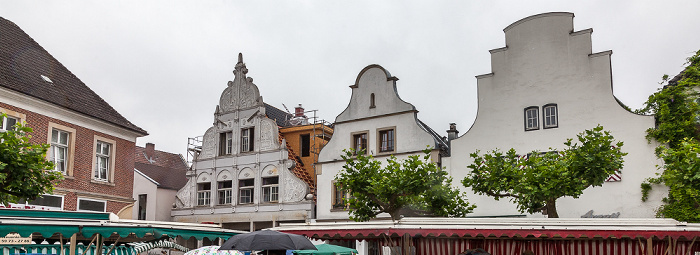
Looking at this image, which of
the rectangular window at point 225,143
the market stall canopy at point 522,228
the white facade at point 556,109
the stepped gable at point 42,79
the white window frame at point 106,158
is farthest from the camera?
the rectangular window at point 225,143

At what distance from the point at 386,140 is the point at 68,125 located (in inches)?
512

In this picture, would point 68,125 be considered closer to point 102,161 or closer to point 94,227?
point 102,161

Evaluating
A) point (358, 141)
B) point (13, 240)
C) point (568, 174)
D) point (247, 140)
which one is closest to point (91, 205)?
point (13, 240)

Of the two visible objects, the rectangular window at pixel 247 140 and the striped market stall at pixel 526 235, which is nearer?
the striped market stall at pixel 526 235

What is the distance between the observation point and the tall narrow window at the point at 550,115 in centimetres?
2445

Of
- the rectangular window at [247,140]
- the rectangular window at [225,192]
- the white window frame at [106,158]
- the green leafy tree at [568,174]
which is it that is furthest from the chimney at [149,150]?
the green leafy tree at [568,174]

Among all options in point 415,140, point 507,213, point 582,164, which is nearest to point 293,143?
point 415,140

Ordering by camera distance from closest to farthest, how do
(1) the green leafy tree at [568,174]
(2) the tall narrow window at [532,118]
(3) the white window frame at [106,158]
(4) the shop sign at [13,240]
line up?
(4) the shop sign at [13,240] → (1) the green leafy tree at [568,174] → (3) the white window frame at [106,158] → (2) the tall narrow window at [532,118]

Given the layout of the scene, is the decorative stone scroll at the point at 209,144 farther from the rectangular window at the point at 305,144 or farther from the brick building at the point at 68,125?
the brick building at the point at 68,125

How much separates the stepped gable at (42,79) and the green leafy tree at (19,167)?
263 inches

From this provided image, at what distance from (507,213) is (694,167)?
9.68m

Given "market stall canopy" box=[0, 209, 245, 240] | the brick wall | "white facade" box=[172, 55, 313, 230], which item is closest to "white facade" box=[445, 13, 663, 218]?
"white facade" box=[172, 55, 313, 230]

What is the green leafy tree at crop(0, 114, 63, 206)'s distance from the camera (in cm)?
1452

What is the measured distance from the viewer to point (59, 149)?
2323 centimetres
